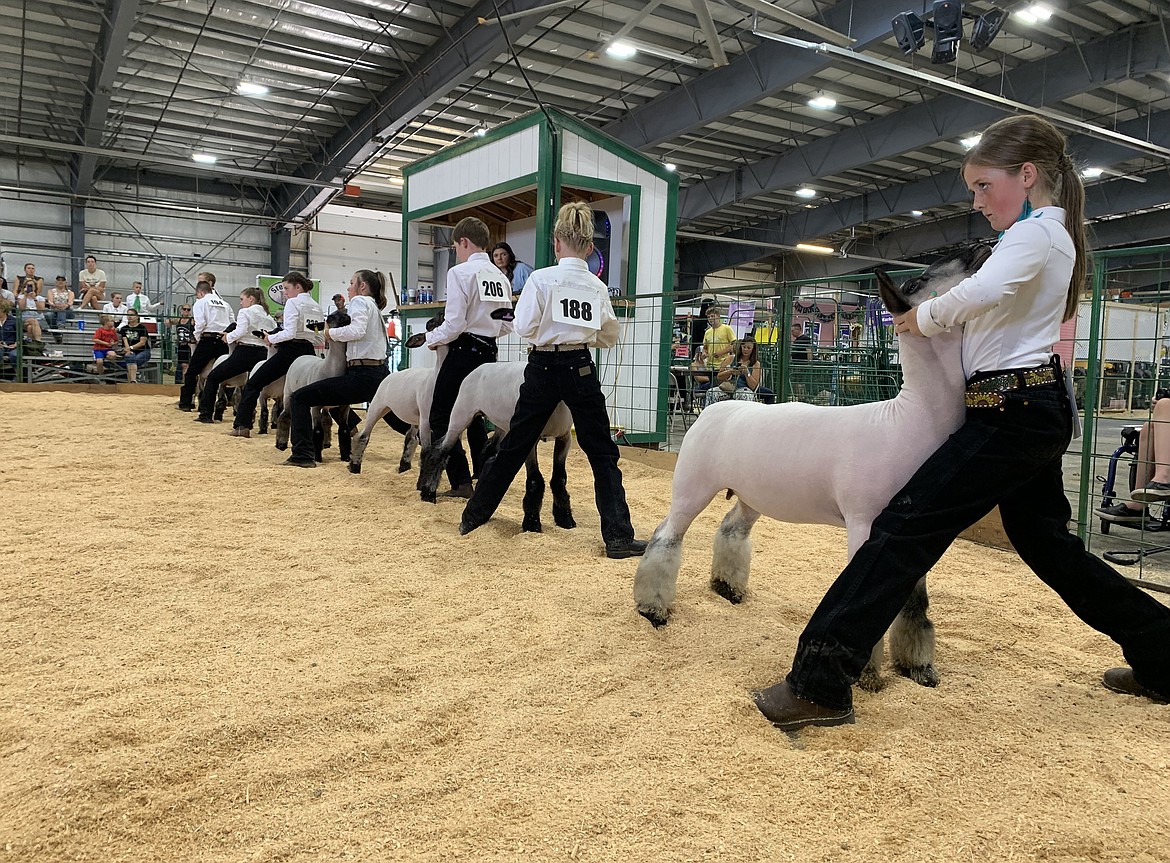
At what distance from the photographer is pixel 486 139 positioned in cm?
945

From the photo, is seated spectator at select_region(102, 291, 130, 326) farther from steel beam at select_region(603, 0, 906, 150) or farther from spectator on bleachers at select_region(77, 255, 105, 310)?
steel beam at select_region(603, 0, 906, 150)

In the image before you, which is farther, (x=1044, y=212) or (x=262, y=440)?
(x=262, y=440)

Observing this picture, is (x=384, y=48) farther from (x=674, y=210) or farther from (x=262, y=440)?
(x=262, y=440)

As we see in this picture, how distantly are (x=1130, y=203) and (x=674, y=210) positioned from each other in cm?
1457

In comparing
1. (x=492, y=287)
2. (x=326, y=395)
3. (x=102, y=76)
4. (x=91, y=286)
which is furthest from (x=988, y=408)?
(x=91, y=286)

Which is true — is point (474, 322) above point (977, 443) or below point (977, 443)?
above

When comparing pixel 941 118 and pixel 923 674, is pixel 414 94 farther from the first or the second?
pixel 923 674

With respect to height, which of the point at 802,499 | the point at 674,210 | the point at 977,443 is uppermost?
the point at 674,210

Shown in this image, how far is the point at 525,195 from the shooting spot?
32.0 feet

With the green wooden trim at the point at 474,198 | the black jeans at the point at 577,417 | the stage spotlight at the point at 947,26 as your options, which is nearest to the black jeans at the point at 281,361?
the green wooden trim at the point at 474,198

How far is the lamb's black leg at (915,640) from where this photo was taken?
2539 mm

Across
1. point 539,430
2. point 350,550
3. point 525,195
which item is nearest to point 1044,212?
point 539,430

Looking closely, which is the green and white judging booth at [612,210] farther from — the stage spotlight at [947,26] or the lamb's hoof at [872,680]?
the lamb's hoof at [872,680]

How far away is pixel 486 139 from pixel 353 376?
428 cm
